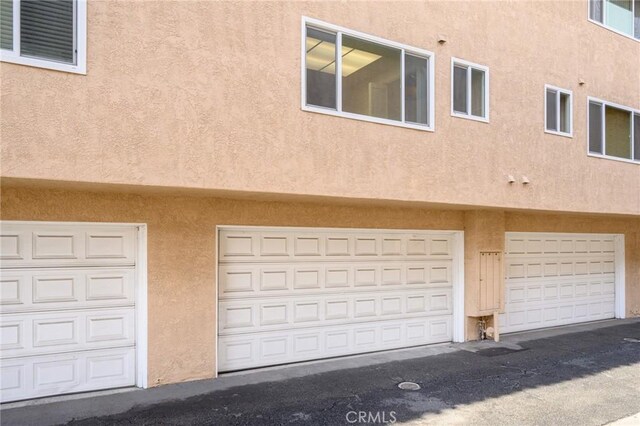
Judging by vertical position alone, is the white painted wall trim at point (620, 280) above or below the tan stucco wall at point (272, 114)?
below

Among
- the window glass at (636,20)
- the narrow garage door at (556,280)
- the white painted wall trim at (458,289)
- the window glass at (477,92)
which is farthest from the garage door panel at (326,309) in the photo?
the window glass at (636,20)

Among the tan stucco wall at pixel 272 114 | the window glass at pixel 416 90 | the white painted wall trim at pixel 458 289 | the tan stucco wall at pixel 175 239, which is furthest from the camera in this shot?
the white painted wall trim at pixel 458 289

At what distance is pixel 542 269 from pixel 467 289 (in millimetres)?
3006

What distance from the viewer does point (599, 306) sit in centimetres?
1258

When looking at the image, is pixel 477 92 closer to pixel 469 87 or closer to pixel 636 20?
pixel 469 87

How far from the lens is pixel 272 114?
6102 mm

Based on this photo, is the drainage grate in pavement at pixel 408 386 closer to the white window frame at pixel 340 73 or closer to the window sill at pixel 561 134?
the white window frame at pixel 340 73

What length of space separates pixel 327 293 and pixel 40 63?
5.41m

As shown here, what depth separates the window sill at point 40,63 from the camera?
4.62 meters

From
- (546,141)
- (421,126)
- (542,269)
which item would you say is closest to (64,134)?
(421,126)

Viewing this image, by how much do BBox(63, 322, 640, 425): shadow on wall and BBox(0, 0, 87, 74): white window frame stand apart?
156 inches

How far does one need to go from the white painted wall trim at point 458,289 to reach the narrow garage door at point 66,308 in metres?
6.27
